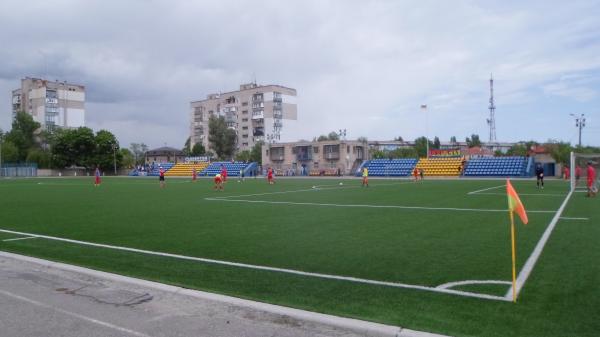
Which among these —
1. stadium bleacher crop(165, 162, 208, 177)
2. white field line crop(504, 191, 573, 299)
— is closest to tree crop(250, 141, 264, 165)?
stadium bleacher crop(165, 162, 208, 177)

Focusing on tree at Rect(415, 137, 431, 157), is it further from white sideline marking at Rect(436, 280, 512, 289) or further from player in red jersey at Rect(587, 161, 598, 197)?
white sideline marking at Rect(436, 280, 512, 289)

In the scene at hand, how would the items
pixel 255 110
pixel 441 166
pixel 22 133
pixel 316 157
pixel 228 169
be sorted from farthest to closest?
pixel 255 110 < pixel 22 133 < pixel 316 157 < pixel 228 169 < pixel 441 166

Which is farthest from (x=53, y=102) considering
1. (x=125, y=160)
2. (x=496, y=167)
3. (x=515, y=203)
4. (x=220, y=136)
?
(x=515, y=203)

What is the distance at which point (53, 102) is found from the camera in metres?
120

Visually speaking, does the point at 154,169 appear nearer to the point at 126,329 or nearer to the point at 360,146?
the point at 360,146

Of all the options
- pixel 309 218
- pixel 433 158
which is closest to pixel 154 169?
pixel 433 158

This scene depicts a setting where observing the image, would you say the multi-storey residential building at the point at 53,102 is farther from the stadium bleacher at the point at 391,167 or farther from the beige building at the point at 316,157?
the stadium bleacher at the point at 391,167

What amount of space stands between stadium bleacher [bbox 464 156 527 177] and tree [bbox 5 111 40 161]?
317 feet

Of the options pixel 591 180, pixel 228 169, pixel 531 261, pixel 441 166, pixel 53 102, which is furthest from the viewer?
pixel 53 102

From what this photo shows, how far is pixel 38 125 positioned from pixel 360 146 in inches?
3051

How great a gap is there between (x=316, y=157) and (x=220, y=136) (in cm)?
3682

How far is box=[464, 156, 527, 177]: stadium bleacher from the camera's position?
56312mm

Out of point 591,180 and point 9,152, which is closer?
point 591,180

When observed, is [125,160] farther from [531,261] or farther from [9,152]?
[531,261]
